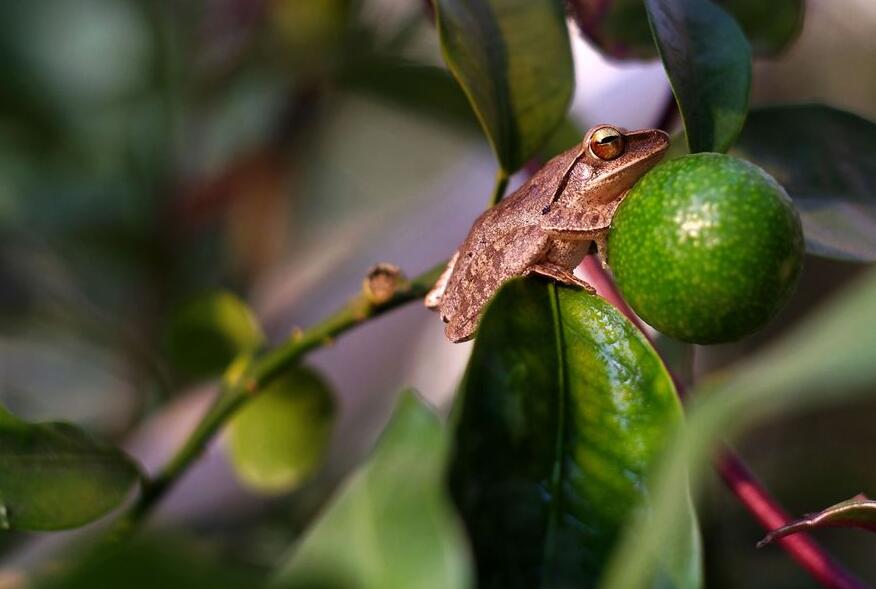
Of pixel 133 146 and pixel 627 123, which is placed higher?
pixel 133 146

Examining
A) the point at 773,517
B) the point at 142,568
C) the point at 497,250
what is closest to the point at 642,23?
the point at 497,250

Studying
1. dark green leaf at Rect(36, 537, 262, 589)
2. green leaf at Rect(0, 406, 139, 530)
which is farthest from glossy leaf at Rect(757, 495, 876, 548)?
green leaf at Rect(0, 406, 139, 530)

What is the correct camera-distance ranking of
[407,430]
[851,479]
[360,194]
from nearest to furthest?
[407,430] → [851,479] → [360,194]

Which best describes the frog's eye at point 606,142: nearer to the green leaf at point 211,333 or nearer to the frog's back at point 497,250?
the frog's back at point 497,250

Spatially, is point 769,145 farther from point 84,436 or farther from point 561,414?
point 84,436

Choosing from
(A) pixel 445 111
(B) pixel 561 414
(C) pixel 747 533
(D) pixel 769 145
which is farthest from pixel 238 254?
(B) pixel 561 414

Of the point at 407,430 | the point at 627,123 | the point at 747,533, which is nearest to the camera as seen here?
the point at 407,430

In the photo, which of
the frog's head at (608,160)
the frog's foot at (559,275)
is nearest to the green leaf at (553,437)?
the frog's foot at (559,275)
